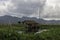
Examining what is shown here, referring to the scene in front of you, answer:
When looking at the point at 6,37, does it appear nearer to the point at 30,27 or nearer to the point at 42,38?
the point at 42,38

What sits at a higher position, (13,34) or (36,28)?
(13,34)

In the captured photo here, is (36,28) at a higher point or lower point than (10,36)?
lower

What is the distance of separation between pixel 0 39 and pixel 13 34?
2.43m

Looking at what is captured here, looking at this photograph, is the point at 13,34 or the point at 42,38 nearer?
the point at 13,34

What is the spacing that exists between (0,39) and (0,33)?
4.05 ft

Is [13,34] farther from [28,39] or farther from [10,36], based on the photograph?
[28,39]

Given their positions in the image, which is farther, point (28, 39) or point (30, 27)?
Result: point (30, 27)

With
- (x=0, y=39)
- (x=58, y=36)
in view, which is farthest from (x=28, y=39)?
(x=0, y=39)

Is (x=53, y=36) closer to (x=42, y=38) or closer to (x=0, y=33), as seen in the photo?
(x=42, y=38)

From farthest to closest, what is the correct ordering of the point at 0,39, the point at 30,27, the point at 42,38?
the point at 30,27 → the point at 42,38 → the point at 0,39

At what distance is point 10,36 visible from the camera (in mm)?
33344

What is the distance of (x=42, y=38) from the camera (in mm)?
37062

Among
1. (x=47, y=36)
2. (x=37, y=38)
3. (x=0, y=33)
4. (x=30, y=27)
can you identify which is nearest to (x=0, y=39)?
(x=0, y=33)

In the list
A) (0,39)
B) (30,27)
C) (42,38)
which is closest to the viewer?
(0,39)
